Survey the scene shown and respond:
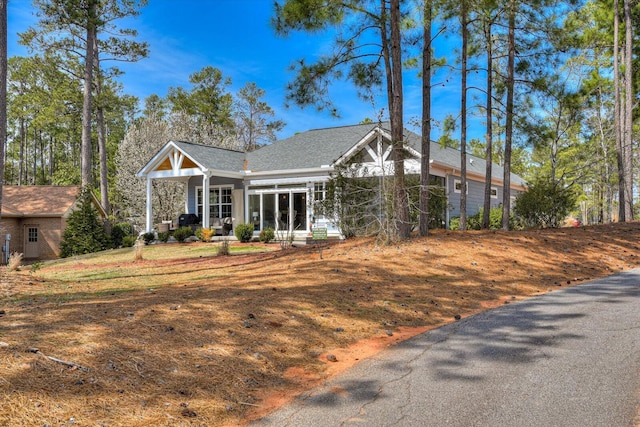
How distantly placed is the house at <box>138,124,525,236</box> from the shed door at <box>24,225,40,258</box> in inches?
247

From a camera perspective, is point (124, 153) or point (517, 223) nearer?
point (517, 223)

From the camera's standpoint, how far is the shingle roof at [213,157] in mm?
20125

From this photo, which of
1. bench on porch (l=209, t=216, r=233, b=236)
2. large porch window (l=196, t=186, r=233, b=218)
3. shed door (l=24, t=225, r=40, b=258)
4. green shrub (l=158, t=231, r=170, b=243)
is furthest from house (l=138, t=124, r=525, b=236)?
shed door (l=24, t=225, r=40, b=258)

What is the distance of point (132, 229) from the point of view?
2778 cm

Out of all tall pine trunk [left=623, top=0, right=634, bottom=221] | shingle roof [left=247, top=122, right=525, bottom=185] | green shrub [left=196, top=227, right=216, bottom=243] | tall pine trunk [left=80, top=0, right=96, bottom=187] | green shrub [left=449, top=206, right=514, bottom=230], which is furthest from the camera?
tall pine trunk [left=80, top=0, right=96, bottom=187]

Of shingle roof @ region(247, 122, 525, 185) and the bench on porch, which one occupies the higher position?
shingle roof @ region(247, 122, 525, 185)

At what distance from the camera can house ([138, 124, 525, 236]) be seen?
19219mm

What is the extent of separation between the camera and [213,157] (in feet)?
69.9

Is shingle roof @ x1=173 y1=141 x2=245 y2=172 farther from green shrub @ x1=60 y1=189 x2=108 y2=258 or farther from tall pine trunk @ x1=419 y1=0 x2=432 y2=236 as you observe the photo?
tall pine trunk @ x1=419 y1=0 x2=432 y2=236

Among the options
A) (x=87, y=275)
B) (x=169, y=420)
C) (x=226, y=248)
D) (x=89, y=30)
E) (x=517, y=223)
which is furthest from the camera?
(x=89, y=30)

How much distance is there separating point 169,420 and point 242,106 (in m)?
38.1

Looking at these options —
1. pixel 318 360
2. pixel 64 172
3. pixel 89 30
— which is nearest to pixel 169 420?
pixel 318 360

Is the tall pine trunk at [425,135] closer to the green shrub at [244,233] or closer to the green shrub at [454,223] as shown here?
the green shrub at [454,223]

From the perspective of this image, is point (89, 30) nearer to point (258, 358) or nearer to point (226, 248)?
point (226, 248)
